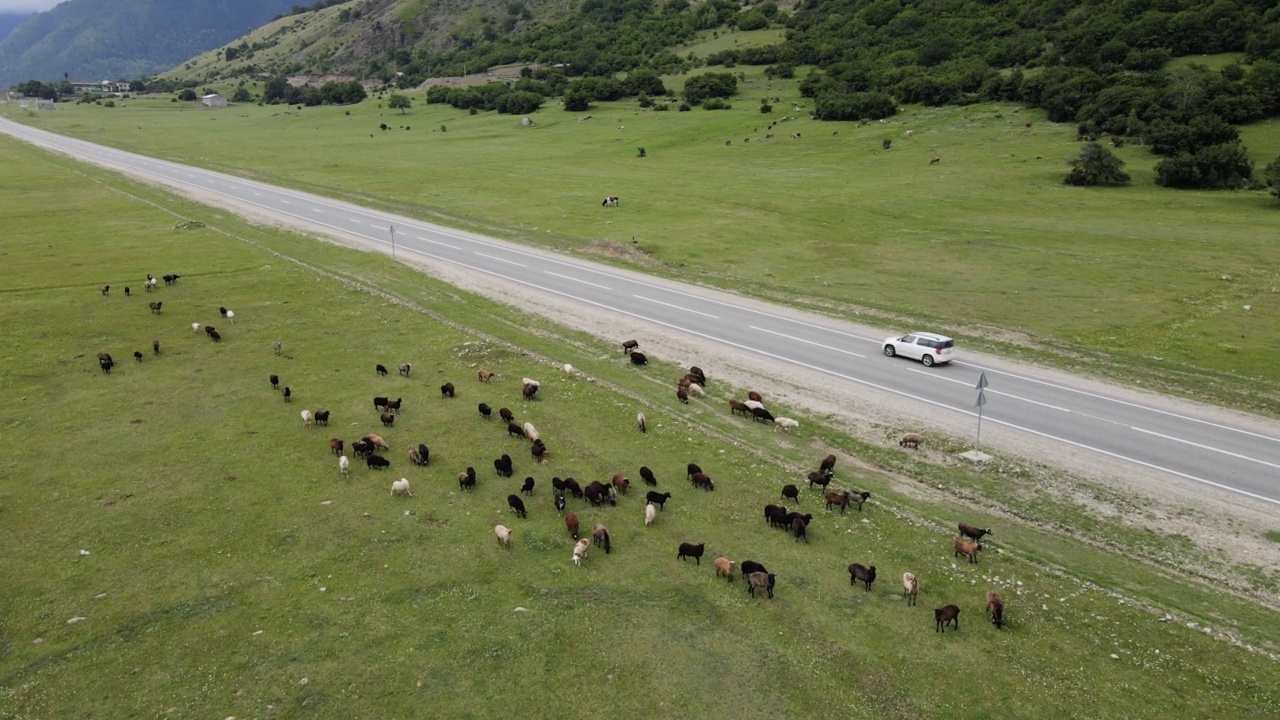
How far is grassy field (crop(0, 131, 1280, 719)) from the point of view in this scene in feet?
55.2

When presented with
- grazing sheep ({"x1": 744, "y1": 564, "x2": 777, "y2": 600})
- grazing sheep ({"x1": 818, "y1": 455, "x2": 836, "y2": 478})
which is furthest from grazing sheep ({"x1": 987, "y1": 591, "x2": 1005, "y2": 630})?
grazing sheep ({"x1": 818, "y1": 455, "x2": 836, "y2": 478})

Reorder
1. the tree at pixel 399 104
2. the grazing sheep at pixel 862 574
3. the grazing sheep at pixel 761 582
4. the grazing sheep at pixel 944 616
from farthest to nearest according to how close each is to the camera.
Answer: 1. the tree at pixel 399 104
2. the grazing sheep at pixel 862 574
3. the grazing sheep at pixel 761 582
4. the grazing sheep at pixel 944 616

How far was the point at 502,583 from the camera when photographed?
20.5 m

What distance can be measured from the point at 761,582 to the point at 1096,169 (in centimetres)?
8271

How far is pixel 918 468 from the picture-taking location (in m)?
28.2

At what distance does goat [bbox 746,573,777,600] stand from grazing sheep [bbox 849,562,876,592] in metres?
2.32

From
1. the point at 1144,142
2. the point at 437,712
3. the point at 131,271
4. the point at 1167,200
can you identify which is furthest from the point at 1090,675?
the point at 1144,142

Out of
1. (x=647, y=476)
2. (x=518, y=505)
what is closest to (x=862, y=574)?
(x=647, y=476)

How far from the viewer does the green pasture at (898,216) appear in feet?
150

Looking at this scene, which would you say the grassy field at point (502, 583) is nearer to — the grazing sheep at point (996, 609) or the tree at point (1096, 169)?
the grazing sheep at point (996, 609)

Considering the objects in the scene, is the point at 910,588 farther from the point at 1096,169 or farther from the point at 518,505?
the point at 1096,169

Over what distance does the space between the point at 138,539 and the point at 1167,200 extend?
298 feet

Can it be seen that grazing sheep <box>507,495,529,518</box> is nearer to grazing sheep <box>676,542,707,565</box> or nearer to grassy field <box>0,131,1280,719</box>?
grassy field <box>0,131,1280,719</box>

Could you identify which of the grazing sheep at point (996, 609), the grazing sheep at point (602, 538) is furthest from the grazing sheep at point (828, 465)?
the grazing sheep at point (602, 538)
